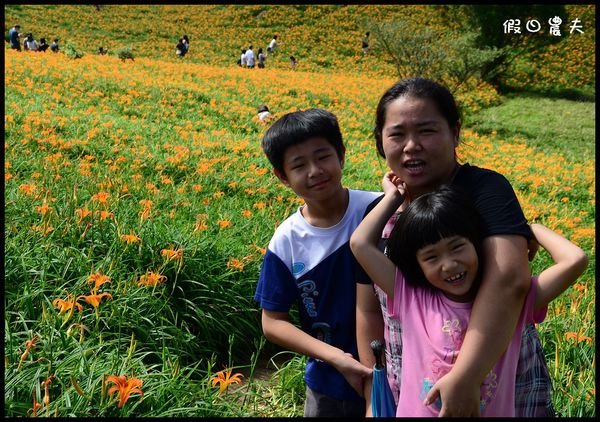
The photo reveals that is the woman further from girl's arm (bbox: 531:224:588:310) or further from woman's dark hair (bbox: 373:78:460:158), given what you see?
girl's arm (bbox: 531:224:588:310)

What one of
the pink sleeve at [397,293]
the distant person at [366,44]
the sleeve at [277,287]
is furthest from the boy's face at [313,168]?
the distant person at [366,44]

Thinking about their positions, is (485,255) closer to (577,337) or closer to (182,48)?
(577,337)

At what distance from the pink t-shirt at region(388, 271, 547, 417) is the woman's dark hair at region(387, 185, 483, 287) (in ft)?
0.14

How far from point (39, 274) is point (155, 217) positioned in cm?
93

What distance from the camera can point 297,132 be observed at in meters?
1.57

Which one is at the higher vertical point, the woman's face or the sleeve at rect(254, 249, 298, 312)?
the woman's face

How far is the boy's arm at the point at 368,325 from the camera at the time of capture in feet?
4.46

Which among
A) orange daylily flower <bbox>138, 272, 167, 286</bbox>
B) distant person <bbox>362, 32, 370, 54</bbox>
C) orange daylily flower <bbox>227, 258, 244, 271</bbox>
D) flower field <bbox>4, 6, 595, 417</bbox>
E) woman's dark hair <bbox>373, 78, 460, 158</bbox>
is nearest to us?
woman's dark hair <bbox>373, 78, 460, 158</bbox>

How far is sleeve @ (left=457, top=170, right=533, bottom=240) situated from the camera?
45.2 inches

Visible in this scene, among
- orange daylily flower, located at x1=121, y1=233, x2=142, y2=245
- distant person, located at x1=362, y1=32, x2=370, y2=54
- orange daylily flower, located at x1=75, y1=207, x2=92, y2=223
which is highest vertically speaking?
distant person, located at x1=362, y1=32, x2=370, y2=54

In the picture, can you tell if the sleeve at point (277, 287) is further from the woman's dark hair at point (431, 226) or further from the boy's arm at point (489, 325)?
the boy's arm at point (489, 325)

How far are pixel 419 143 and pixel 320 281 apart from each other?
52 centimetres

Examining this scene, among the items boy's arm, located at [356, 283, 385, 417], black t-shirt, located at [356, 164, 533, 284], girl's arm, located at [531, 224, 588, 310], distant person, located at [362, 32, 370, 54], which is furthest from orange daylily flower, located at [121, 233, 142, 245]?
distant person, located at [362, 32, 370, 54]

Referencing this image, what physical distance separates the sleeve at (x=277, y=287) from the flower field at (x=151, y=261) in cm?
29
